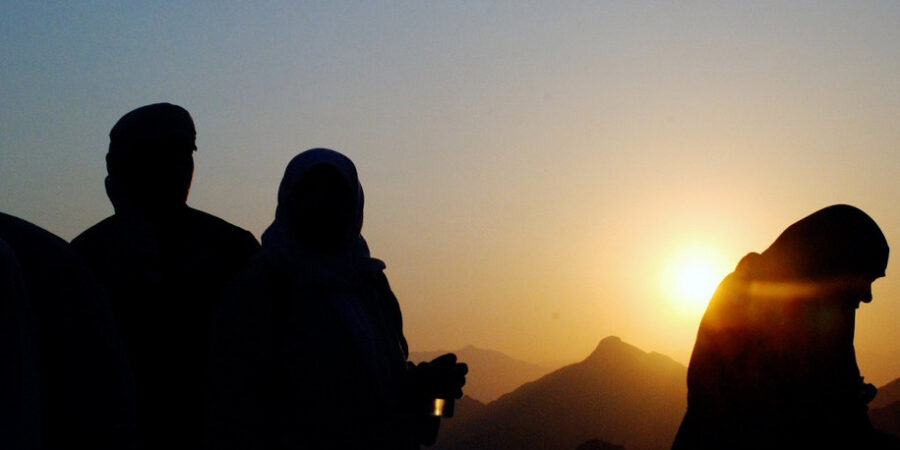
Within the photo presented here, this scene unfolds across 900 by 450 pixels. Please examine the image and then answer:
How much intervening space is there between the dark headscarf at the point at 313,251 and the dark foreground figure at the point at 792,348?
101 inches

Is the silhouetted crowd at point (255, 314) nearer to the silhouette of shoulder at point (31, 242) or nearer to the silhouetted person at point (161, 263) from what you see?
the silhouetted person at point (161, 263)

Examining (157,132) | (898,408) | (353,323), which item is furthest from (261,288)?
(898,408)

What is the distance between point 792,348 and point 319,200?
331 cm

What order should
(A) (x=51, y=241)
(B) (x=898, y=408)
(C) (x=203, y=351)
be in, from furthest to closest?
(B) (x=898, y=408)
(C) (x=203, y=351)
(A) (x=51, y=241)

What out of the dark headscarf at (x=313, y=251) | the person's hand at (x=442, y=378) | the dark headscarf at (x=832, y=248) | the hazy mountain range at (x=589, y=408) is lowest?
the hazy mountain range at (x=589, y=408)

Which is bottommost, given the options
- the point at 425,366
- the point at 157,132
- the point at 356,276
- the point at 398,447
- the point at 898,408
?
the point at 898,408

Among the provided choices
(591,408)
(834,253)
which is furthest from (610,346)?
(834,253)

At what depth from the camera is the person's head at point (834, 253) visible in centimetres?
586

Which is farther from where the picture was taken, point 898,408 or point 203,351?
point 898,408

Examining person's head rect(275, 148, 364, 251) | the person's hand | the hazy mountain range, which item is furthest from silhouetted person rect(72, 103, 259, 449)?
the hazy mountain range

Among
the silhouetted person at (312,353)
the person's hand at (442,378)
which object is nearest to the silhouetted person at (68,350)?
the silhouetted person at (312,353)

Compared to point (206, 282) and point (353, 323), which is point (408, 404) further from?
point (206, 282)

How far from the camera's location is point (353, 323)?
402 cm

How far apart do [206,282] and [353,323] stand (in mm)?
1018
